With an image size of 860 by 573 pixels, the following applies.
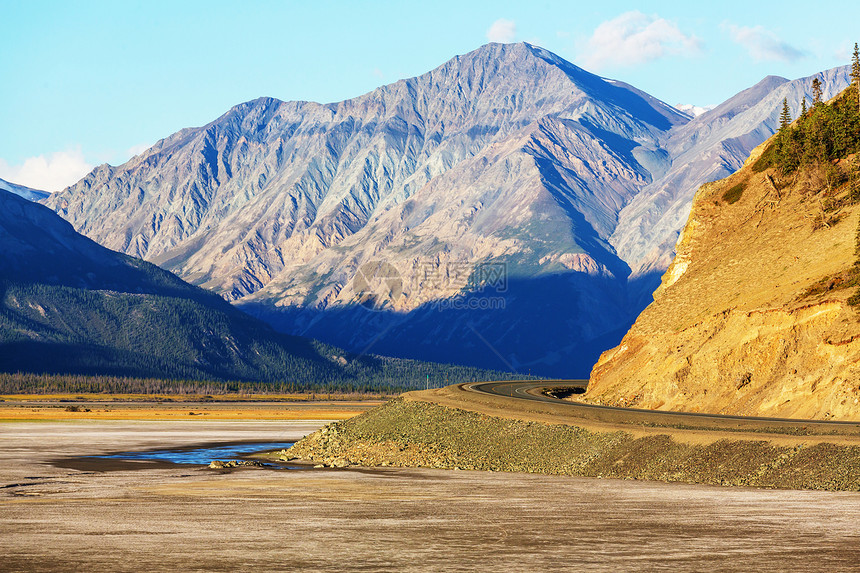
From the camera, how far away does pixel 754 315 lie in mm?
73125

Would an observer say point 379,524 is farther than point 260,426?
No

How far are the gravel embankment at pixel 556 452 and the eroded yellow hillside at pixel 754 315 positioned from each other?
12.3 m

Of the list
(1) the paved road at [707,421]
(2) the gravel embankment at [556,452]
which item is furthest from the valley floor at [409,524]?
(1) the paved road at [707,421]

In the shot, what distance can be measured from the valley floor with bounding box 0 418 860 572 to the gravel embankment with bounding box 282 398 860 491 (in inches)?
94.4

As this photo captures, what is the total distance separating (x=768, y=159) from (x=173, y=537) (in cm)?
8133

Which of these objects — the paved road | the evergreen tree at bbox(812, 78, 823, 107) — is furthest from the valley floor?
the evergreen tree at bbox(812, 78, 823, 107)

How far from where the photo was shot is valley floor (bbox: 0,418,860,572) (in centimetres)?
3061

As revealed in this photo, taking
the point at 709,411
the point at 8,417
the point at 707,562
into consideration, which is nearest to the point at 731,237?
the point at 709,411

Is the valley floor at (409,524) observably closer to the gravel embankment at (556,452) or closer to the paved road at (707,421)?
the gravel embankment at (556,452)

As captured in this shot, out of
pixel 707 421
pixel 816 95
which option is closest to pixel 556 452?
pixel 707 421

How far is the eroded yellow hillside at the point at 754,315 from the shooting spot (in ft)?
214

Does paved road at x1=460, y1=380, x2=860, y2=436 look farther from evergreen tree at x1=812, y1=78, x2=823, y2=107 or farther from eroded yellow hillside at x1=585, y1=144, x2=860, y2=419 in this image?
evergreen tree at x1=812, y1=78, x2=823, y2=107

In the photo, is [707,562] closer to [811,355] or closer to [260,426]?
[811,355]

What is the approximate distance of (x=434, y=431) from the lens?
72875 millimetres
